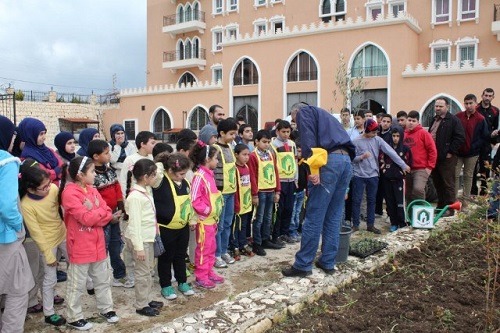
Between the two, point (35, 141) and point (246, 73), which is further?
point (246, 73)

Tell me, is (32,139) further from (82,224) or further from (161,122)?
(161,122)

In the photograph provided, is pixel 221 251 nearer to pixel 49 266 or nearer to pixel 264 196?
pixel 264 196

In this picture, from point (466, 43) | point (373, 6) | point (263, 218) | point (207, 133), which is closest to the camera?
point (207, 133)

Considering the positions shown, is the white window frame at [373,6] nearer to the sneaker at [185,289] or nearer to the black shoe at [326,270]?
the black shoe at [326,270]

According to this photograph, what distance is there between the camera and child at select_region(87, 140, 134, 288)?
13.7 ft

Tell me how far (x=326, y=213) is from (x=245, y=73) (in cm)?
2268

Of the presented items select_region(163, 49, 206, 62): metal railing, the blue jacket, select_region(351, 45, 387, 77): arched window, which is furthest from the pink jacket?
select_region(163, 49, 206, 62): metal railing

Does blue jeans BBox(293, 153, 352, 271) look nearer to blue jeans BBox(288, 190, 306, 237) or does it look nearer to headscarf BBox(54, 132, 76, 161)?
blue jeans BBox(288, 190, 306, 237)

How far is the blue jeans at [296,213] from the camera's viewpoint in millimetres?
6324

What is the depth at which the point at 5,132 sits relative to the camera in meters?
4.06

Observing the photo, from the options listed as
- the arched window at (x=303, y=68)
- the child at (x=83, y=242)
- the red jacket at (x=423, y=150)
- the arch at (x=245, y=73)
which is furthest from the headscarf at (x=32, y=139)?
the arch at (x=245, y=73)

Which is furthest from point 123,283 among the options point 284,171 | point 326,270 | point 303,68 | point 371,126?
point 303,68

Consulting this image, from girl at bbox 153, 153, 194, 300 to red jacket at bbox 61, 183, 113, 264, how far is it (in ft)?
1.98

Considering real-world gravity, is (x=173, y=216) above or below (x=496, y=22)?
below
